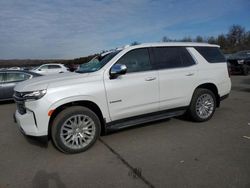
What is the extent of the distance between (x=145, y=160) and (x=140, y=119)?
1123 millimetres

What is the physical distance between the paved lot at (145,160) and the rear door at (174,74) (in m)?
0.69

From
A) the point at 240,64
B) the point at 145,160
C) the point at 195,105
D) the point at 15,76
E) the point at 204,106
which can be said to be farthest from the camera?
the point at 240,64

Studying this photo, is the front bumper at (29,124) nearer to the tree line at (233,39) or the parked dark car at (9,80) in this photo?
the parked dark car at (9,80)

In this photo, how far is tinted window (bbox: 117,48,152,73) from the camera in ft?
15.1

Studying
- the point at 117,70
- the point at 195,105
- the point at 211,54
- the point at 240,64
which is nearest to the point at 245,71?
the point at 240,64

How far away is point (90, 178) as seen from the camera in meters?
3.29

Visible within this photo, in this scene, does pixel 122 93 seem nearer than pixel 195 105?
Yes

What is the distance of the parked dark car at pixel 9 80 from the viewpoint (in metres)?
9.23

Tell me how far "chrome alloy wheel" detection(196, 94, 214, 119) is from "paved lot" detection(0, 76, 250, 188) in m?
0.29

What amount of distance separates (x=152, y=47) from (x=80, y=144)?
8.28ft

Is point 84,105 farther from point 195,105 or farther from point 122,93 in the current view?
point 195,105

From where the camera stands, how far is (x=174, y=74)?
197 inches

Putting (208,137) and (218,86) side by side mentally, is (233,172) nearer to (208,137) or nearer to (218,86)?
(208,137)

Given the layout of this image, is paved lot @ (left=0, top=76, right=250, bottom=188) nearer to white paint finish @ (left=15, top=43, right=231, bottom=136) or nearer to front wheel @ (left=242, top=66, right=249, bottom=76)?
white paint finish @ (left=15, top=43, right=231, bottom=136)
